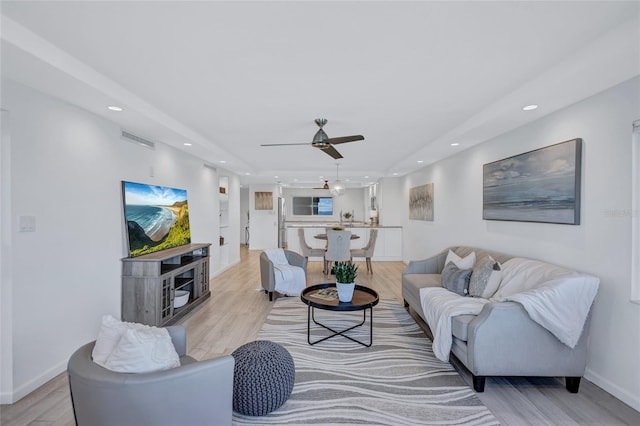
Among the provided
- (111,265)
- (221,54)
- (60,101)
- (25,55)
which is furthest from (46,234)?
(221,54)

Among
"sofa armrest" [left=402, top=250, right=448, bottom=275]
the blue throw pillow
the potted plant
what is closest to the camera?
the potted plant

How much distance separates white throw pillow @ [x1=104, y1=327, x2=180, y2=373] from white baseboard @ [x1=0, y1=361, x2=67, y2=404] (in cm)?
143

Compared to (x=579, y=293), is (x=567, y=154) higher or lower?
higher

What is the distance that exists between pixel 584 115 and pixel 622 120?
34cm

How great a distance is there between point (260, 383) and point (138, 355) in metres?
0.83

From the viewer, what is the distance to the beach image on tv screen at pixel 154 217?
11.6 feet

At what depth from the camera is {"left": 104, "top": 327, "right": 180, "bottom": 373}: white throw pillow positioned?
152 centimetres

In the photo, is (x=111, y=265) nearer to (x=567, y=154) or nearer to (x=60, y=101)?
(x=60, y=101)

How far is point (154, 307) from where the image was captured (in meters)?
3.40

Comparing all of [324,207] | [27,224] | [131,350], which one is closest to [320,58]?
[131,350]

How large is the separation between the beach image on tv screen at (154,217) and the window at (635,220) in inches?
179

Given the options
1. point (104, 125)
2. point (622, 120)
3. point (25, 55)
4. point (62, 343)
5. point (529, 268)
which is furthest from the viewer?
point (104, 125)

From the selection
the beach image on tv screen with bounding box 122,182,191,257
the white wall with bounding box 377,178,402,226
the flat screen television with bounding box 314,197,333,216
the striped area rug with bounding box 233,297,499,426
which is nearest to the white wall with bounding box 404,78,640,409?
the striped area rug with bounding box 233,297,499,426

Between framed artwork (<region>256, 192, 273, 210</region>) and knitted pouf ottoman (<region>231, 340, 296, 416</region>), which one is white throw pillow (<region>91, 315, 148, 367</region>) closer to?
knitted pouf ottoman (<region>231, 340, 296, 416</region>)
